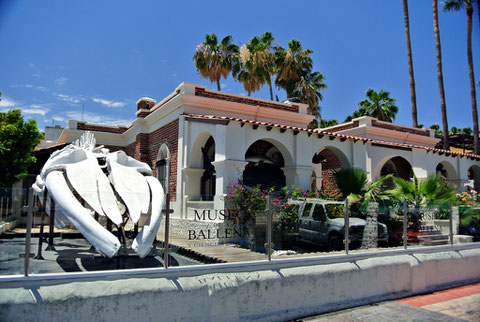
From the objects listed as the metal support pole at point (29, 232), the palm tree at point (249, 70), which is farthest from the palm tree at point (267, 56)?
the metal support pole at point (29, 232)

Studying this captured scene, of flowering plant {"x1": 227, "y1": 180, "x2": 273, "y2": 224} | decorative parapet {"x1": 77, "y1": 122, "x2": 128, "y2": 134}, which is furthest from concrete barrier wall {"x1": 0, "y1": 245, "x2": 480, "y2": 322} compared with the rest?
decorative parapet {"x1": 77, "y1": 122, "x2": 128, "y2": 134}

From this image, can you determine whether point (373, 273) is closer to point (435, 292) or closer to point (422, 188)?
point (435, 292)

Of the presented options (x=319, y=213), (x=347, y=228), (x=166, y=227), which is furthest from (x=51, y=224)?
(x=319, y=213)

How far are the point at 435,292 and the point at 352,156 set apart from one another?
25.1ft

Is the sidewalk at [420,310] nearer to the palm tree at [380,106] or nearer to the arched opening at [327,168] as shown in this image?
the arched opening at [327,168]

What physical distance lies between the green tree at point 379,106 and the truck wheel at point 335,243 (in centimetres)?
2202

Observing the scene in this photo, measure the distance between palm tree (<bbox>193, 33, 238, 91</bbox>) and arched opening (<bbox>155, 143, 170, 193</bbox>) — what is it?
1349 centimetres

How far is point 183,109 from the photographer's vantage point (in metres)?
13.3

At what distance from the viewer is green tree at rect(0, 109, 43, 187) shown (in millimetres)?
14242

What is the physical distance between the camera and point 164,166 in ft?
48.3

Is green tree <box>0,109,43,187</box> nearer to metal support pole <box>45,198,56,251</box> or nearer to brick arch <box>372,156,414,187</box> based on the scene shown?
metal support pole <box>45,198,56,251</box>

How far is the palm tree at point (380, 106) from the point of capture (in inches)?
1094

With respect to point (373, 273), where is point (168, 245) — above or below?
above

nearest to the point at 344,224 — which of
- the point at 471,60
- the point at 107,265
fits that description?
the point at 107,265
